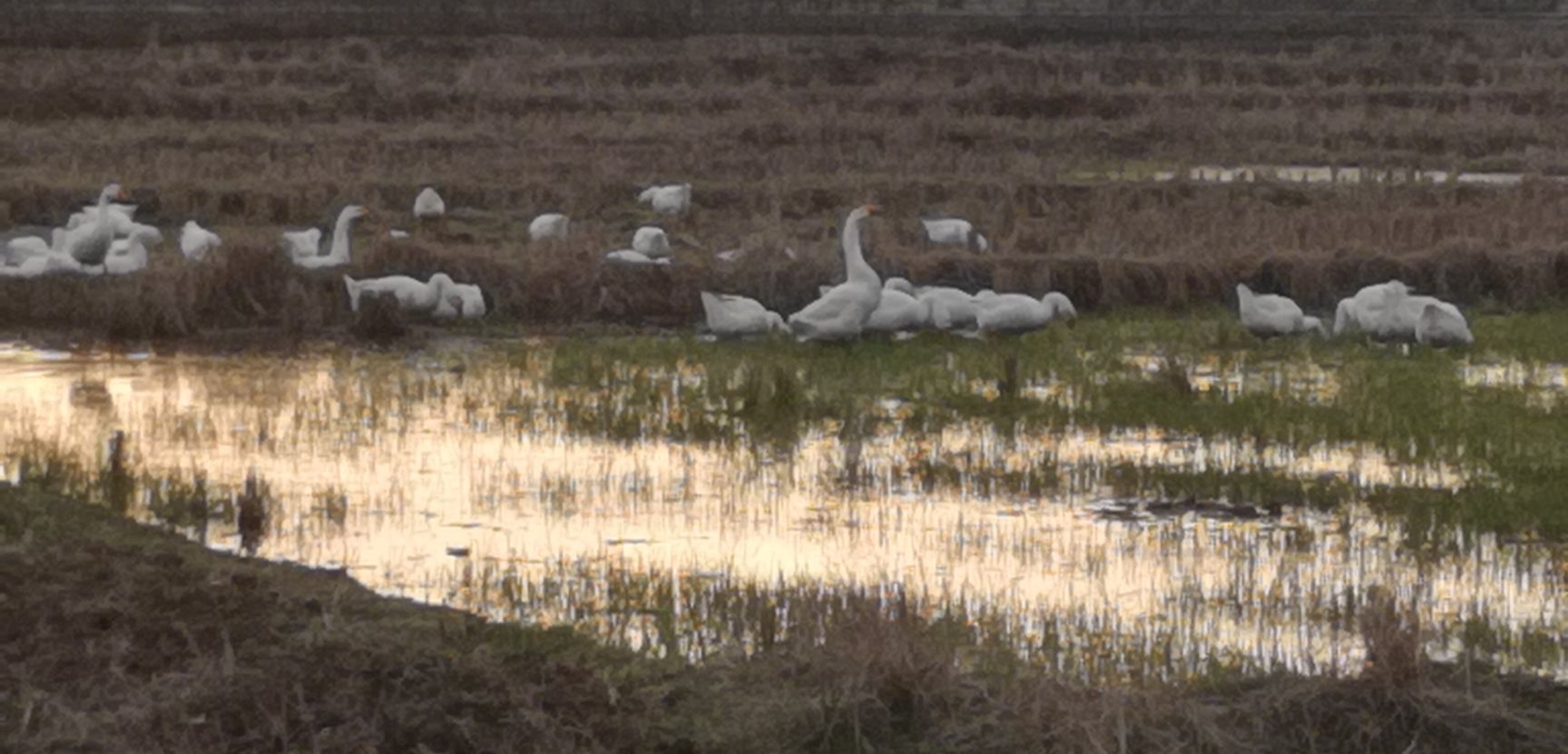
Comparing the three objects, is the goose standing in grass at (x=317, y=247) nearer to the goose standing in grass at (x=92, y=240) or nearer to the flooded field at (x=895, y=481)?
the goose standing in grass at (x=92, y=240)

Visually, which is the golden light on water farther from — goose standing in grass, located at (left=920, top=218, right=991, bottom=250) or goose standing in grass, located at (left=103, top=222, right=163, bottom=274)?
goose standing in grass, located at (left=920, top=218, right=991, bottom=250)

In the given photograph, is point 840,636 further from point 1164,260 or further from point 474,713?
point 1164,260

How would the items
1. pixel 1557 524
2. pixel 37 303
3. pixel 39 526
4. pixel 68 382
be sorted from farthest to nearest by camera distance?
pixel 37 303
pixel 68 382
pixel 1557 524
pixel 39 526

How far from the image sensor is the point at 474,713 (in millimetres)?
6090

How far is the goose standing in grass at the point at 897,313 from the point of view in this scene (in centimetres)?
1441

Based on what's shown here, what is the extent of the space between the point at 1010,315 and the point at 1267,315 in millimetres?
1484

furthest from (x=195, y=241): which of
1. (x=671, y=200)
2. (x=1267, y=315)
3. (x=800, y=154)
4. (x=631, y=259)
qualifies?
(x=800, y=154)

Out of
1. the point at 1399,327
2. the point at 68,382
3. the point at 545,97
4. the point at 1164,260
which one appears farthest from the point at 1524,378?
the point at 545,97

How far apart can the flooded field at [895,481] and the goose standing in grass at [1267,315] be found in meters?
0.19

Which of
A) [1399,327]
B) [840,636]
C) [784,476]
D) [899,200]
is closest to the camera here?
[840,636]

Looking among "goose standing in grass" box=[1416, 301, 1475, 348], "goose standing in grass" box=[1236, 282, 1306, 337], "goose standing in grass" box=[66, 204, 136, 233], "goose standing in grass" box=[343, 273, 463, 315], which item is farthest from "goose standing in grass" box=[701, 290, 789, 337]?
"goose standing in grass" box=[66, 204, 136, 233]

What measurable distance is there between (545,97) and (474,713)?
24.8 m

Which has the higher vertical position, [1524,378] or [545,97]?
[545,97]

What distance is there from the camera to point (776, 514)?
936 centimetres
